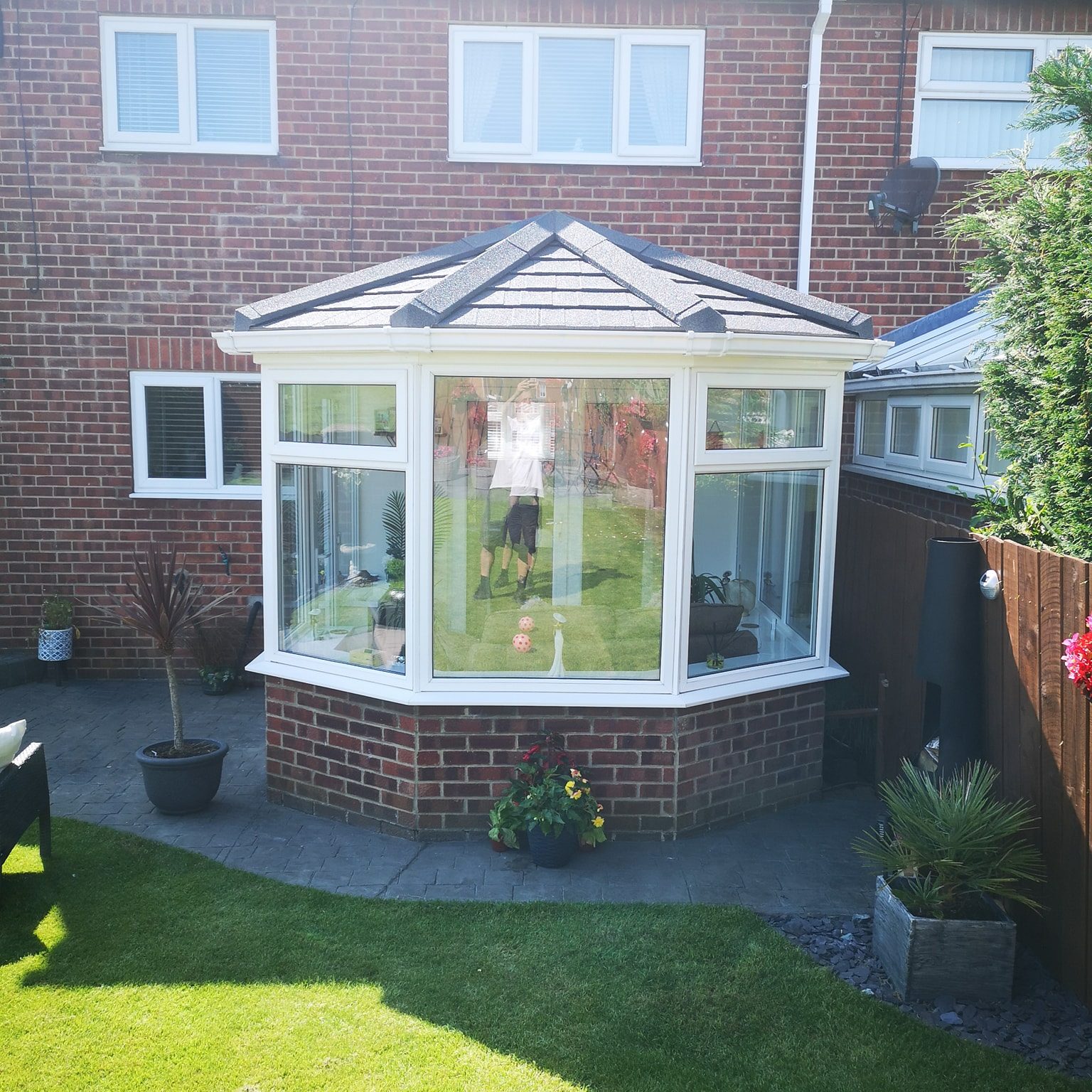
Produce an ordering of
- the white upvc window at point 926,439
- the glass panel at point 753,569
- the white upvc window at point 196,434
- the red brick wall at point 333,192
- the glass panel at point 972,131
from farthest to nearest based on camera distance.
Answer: the white upvc window at point 196,434, the glass panel at point 972,131, the red brick wall at point 333,192, the white upvc window at point 926,439, the glass panel at point 753,569

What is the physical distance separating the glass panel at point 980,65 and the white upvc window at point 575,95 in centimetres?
211

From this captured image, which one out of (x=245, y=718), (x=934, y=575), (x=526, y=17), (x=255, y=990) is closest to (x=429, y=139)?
(x=526, y=17)

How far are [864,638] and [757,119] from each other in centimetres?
470

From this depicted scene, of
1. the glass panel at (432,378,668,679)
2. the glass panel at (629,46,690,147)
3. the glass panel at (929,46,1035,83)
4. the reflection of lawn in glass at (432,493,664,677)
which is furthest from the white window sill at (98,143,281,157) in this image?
the glass panel at (929,46,1035,83)

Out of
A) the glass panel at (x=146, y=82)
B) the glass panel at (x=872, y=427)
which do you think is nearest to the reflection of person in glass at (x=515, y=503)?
the glass panel at (x=872, y=427)

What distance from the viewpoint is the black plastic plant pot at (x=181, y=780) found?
19.9 ft

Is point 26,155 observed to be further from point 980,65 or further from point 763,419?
point 980,65

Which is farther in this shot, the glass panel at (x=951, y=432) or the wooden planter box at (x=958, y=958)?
the glass panel at (x=951, y=432)

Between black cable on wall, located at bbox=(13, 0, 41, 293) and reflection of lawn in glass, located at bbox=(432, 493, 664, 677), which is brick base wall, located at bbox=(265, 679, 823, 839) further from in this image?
black cable on wall, located at bbox=(13, 0, 41, 293)

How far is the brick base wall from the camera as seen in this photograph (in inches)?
229

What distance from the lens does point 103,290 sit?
8.91 meters

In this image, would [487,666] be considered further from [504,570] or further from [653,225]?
[653,225]

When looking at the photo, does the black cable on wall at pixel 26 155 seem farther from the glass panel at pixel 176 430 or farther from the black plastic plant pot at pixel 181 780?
the black plastic plant pot at pixel 181 780

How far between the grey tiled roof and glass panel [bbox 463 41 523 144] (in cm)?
221
